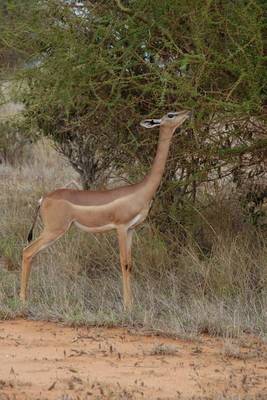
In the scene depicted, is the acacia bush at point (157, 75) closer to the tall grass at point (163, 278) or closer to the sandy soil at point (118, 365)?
the tall grass at point (163, 278)

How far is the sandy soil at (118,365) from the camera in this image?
586 centimetres

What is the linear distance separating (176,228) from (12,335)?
275cm

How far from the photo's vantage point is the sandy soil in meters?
5.86

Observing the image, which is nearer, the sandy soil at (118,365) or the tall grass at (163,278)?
the sandy soil at (118,365)

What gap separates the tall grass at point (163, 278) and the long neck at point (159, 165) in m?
0.89

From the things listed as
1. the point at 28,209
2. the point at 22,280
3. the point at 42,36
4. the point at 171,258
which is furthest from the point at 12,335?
the point at 28,209

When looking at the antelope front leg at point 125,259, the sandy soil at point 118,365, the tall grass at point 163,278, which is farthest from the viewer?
the antelope front leg at point 125,259

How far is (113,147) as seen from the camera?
10.0 metres

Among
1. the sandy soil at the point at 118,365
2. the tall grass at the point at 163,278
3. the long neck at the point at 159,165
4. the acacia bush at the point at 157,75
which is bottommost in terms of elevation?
the sandy soil at the point at 118,365

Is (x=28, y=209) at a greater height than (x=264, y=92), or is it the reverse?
(x=264, y=92)

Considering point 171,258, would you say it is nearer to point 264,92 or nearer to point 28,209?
point 264,92

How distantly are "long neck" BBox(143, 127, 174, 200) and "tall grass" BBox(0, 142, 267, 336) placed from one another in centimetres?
89

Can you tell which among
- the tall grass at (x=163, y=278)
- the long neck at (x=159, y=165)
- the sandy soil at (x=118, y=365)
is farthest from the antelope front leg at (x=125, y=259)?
the sandy soil at (x=118, y=365)

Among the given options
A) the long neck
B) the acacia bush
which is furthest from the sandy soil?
the acacia bush
